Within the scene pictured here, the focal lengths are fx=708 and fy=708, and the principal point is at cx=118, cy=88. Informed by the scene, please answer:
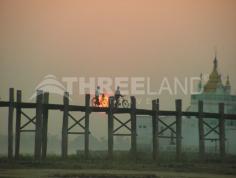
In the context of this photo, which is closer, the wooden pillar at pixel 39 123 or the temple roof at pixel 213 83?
the wooden pillar at pixel 39 123

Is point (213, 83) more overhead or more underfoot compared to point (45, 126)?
more overhead

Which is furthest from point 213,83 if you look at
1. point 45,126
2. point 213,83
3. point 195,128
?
point 45,126

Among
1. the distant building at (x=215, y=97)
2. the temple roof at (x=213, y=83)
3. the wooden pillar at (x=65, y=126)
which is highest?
the temple roof at (x=213, y=83)

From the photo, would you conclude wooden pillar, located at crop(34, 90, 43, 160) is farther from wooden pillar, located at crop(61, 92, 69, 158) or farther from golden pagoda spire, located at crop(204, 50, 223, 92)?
golden pagoda spire, located at crop(204, 50, 223, 92)

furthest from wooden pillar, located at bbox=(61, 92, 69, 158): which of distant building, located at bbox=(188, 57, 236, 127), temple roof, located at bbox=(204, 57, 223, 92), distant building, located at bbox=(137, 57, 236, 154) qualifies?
temple roof, located at bbox=(204, 57, 223, 92)

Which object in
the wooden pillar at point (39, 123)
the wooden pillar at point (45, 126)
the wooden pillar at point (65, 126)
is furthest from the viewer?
the wooden pillar at point (45, 126)

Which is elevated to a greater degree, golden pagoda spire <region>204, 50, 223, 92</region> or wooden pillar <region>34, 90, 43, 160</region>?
golden pagoda spire <region>204, 50, 223, 92</region>

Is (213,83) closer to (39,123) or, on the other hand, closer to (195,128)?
(195,128)

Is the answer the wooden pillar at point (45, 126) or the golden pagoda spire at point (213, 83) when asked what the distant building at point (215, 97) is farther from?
the wooden pillar at point (45, 126)

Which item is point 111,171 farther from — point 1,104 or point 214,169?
point 1,104

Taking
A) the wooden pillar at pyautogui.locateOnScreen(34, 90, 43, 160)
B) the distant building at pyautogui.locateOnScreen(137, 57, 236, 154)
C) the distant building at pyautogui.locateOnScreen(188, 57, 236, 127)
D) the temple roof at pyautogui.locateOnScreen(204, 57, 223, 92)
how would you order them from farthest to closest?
the temple roof at pyautogui.locateOnScreen(204, 57, 223, 92) < the distant building at pyautogui.locateOnScreen(188, 57, 236, 127) < the distant building at pyautogui.locateOnScreen(137, 57, 236, 154) < the wooden pillar at pyautogui.locateOnScreen(34, 90, 43, 160)

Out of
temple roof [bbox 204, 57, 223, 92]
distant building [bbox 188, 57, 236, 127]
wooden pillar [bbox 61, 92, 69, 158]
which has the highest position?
temple roof [bbox 204, 57, 223, 92]

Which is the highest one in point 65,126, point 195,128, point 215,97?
point 215,97

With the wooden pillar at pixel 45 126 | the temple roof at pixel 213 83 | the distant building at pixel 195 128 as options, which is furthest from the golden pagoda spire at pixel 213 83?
the wooden pillar at pixel 45 126
